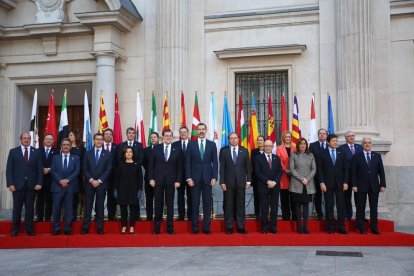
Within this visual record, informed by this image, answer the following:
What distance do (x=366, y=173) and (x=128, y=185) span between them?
14.0 feet

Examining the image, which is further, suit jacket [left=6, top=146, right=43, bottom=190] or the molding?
the molding

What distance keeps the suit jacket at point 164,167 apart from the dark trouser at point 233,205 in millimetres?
954

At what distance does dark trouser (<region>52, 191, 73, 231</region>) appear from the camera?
9695 mm

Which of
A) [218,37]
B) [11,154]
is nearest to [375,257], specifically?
[11,154]

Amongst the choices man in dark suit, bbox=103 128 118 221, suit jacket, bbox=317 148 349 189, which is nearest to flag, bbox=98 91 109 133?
man in dark suit, bbox=103 128 118 221

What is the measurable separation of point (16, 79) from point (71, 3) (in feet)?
8.74

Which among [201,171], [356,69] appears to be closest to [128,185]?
[201,171]

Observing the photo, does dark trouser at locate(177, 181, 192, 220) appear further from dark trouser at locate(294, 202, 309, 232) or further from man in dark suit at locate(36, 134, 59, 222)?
man in dark suit at locate(36, 134, 59, 222)

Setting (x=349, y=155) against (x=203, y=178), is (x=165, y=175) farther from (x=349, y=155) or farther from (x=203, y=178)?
(x=349, y=155)

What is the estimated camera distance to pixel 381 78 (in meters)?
12.6

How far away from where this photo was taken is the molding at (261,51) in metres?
13.2

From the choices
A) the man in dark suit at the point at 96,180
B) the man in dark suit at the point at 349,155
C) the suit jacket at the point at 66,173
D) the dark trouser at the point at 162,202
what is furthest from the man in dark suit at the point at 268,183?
the suit jacket at the point at 66,173

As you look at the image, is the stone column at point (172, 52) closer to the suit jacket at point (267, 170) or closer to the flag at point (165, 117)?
the flag at point (165, 117)

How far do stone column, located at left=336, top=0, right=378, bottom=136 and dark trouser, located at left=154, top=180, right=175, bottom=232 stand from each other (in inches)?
195
